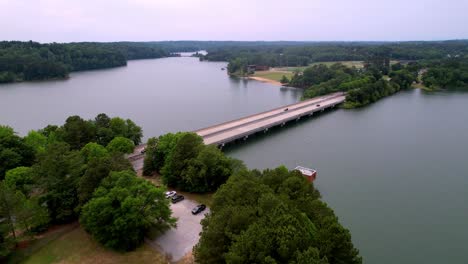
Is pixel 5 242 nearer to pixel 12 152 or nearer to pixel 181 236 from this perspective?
pixel 181 236

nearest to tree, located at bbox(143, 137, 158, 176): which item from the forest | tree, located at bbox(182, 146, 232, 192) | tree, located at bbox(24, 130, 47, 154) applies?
the forest

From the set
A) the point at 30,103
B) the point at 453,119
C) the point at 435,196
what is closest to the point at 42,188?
the point at 435,196

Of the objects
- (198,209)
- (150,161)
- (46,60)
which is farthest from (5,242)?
(46,60)

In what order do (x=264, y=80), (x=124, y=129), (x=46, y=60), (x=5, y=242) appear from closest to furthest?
(x=5, y=242), (x=124, y=129), (x=46, y=60), (x=264, y=80)

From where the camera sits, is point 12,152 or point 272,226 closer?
point 272,226

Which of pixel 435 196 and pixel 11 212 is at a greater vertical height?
pixel 11 212

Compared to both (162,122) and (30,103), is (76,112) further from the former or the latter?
(162,122)

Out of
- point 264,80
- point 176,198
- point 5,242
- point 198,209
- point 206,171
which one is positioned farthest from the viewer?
point 264,80
